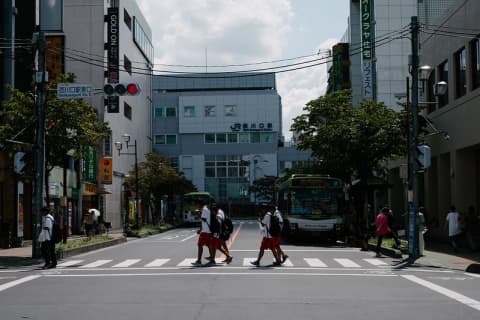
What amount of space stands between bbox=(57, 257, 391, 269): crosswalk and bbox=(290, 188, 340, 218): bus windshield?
8.61 meters

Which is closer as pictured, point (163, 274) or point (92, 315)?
point (92, 315)

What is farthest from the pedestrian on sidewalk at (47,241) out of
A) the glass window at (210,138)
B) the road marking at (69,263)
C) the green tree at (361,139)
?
the glass window at (210,138)

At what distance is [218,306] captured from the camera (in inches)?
460

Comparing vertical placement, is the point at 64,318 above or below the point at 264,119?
below

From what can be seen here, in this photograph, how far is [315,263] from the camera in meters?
21.3

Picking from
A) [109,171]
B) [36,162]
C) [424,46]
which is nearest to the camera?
[36,162]

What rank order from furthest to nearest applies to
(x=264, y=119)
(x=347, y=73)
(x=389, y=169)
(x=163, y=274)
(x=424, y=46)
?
(x=264, y=119) < (x=347, y=73) < (x=389, y=169) < (x=424, y=46) < (x=163, y=274)

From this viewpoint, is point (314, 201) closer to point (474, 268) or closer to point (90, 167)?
point (474, 268)

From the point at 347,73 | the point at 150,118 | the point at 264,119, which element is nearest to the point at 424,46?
the point at 347,73

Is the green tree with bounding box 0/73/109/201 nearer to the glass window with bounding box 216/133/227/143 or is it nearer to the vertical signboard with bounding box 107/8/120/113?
the vertical signboard with bounding box 107/8/120/113

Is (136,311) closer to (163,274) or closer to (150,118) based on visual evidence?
(163,274)

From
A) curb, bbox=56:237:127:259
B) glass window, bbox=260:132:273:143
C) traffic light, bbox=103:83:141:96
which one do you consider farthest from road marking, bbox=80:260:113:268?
glass window, bbox=260:132:273:143

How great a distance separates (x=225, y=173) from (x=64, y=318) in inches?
3874

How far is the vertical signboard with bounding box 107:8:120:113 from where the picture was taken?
5531cm
